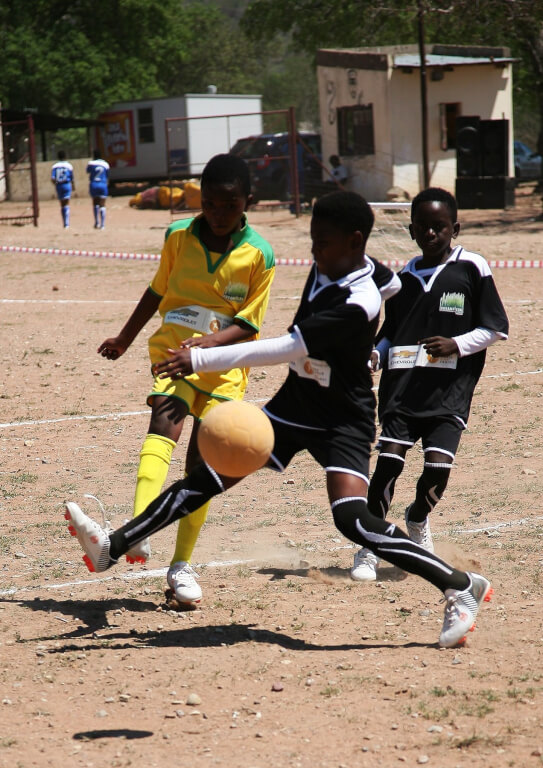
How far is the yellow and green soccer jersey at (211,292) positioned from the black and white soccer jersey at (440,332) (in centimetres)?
76

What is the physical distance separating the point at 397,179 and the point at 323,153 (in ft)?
12.7

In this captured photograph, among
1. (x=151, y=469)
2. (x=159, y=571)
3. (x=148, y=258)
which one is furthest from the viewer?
(x=148, y=258)

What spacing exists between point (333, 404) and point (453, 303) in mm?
1110

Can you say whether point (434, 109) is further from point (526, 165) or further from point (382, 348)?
point (382, 348)

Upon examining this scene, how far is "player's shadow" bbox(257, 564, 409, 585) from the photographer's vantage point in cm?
524

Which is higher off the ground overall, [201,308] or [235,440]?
[201,308]

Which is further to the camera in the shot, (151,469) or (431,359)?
(431,359)

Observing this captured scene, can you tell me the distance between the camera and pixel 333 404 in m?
4.35

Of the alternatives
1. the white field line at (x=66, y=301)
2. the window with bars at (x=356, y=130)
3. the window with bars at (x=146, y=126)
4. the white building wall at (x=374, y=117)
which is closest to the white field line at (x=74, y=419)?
the white field line at (x=66, y=301)

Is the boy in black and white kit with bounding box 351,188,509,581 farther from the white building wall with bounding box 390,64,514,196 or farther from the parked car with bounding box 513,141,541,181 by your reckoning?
the parked car with bounding box 513,141,541,181

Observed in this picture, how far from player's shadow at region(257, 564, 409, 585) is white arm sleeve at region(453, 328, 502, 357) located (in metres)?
1.23

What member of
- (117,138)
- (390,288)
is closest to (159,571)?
(390,288)

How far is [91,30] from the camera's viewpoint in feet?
169

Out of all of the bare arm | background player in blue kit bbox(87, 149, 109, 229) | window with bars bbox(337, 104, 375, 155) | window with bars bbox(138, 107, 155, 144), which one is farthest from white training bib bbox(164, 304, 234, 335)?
window with bars bbox(138, 107, 155, 144)
